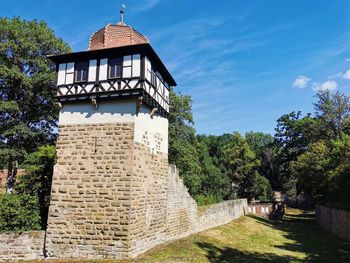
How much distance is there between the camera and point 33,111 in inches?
798

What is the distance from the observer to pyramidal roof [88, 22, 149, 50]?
533 inches

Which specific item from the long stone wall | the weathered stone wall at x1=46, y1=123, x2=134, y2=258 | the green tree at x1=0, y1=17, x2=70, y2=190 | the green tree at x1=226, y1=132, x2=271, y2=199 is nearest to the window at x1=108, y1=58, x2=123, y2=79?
the long stone wall

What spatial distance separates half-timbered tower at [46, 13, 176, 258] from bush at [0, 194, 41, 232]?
3.78ft

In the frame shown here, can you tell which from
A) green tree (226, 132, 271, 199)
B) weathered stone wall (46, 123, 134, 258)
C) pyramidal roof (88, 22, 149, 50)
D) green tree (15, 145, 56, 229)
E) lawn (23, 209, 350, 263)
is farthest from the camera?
green tree (226, 132, 271, 199)

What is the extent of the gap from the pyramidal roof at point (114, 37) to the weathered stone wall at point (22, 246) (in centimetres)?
815

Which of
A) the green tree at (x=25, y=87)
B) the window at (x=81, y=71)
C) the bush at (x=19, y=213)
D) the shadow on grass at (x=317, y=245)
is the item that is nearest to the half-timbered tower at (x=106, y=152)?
the window at (x=81, y=71)

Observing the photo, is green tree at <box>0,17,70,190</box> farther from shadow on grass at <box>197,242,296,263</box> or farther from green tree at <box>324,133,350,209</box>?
green tree at <box>324,133,350,209</box>

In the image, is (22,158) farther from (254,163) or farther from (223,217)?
(254,163)

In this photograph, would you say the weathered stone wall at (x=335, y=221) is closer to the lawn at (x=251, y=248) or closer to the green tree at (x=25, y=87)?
the lawn at (x=251, y=248)

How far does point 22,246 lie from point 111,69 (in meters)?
7.75

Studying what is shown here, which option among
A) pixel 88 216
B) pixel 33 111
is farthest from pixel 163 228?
pixel 33 111

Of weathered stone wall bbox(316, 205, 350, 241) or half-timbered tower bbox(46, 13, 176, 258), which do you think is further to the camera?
weathered stone wall bbox(316, 205, 350, 241)

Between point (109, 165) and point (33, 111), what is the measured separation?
10733 millimetres

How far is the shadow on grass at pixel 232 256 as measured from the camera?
1291 cm
